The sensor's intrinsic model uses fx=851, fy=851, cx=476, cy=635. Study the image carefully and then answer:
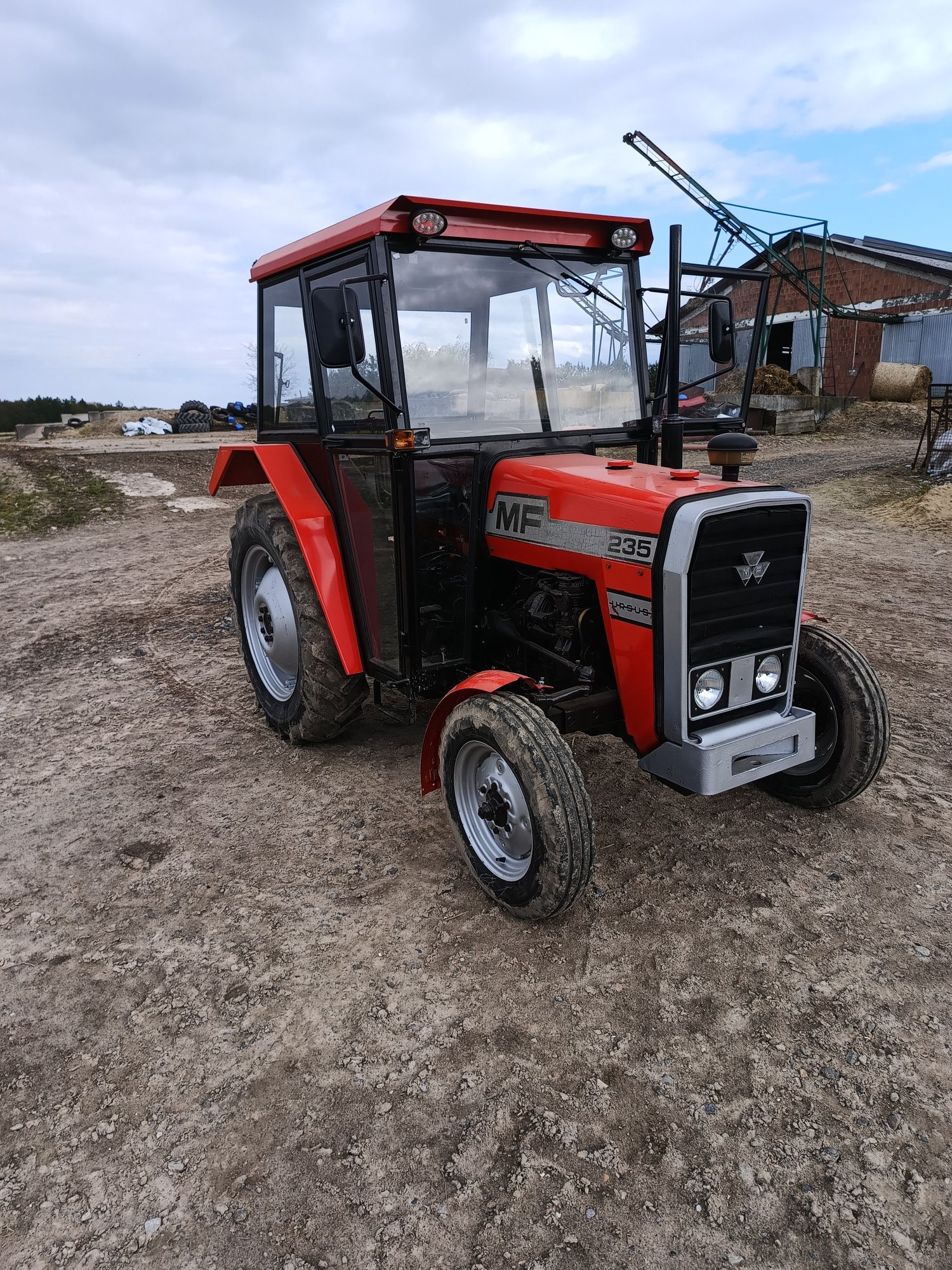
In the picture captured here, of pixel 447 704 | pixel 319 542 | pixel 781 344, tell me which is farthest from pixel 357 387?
pixel 781 344

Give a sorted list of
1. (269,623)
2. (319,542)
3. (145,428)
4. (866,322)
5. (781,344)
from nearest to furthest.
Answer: (319,542), (269,623), (145,428), (866,322), (781,344)

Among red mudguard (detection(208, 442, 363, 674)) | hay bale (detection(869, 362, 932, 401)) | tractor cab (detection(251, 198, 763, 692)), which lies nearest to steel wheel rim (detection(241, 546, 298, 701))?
red mudguard (detection(208, 442, 363, 674))

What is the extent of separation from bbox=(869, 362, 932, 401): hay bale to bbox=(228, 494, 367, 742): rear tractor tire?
2091 centimetres

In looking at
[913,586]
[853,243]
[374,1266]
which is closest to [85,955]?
[374,1266]

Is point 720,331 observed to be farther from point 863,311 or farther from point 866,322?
point 863,311

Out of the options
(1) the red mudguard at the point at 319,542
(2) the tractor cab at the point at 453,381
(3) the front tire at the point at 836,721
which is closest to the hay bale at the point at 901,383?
(2) the tractor cab at the point at 453,381

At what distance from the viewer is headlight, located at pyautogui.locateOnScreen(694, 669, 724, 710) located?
10.00 feet

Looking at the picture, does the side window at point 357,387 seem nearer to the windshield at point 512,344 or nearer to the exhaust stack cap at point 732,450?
the windshield at point 512,344

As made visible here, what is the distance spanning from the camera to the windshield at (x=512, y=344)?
3.51 meters

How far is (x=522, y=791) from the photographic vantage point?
2.91m

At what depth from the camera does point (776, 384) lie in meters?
20.6

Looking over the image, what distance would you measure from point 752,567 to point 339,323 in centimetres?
172

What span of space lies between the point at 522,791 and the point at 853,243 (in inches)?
1063

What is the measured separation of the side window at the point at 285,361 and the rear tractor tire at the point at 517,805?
1.93m
